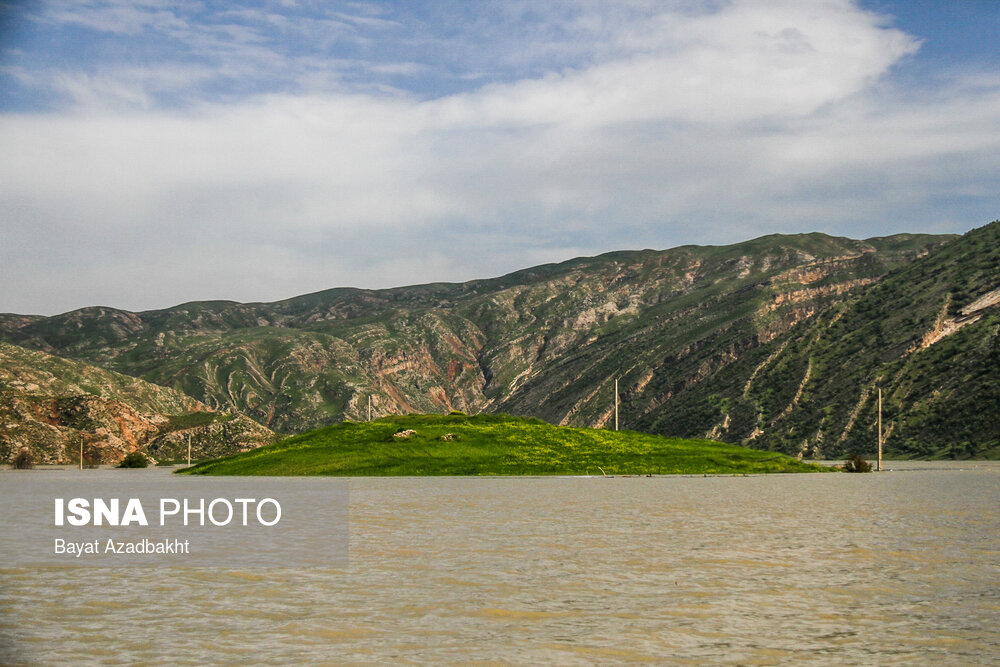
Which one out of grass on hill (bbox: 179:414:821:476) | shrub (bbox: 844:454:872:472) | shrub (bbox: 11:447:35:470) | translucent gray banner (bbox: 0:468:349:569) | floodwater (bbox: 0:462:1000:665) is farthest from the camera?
shrub (bbox: 11:447:35:470)

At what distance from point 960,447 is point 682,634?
165 meters

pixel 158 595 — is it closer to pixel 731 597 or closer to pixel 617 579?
pixel 617 579

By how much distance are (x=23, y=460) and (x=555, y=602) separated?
553 feet

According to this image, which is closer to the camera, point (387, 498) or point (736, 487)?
point (387, 498)

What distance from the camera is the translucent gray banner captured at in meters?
26.9

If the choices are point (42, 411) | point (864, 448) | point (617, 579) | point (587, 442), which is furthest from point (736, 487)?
point (42, 411)

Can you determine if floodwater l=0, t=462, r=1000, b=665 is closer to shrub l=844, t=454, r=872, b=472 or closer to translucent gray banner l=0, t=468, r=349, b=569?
translucent gray banner l=0, t=468, r=349, b=569

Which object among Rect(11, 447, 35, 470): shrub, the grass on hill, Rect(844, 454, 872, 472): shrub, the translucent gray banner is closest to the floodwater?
the translucent gray banner

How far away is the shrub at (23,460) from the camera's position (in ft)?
527

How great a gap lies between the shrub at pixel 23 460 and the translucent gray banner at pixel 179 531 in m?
113

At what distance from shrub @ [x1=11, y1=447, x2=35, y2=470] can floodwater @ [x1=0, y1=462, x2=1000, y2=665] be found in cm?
14706

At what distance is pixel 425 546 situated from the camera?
30.4 meters

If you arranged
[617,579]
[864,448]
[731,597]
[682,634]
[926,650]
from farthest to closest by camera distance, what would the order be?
[864,448] < [617,579] < [731,597] < [682,634] < [926,650]

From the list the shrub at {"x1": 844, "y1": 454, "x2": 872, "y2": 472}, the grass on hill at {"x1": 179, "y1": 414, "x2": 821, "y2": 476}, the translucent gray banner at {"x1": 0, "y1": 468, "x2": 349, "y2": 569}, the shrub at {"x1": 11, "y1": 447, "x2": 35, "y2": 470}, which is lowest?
the shrub at {"x1": 11, "y1": 447, "x2": 35, "y2": 470}
